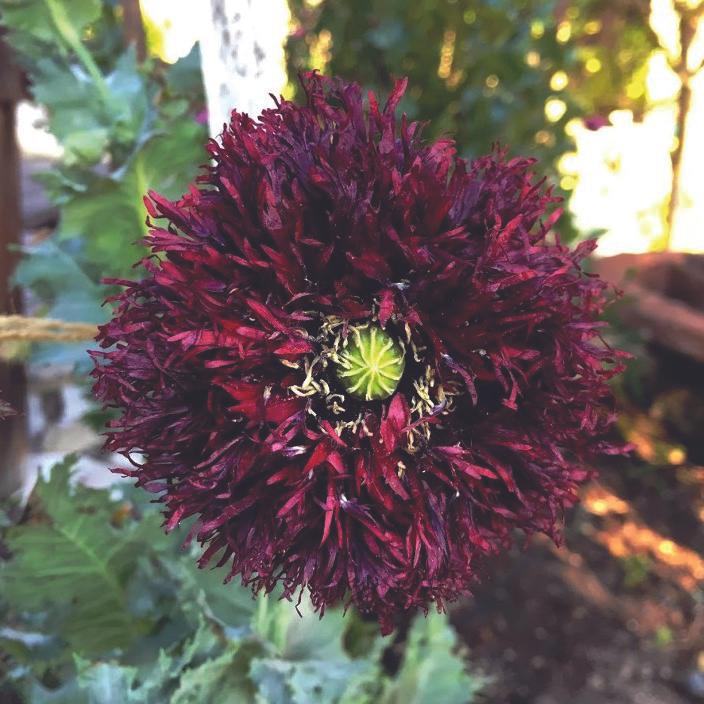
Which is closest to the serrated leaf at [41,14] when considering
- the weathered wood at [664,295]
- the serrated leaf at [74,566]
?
the serrated leaf at [74,566]

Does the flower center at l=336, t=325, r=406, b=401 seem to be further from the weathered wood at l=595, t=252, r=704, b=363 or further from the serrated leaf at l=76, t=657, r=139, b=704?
the weathered wood at l=595, t=252, r=704, b=363

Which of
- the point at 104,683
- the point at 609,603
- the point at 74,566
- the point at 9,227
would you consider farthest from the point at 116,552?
the point at 609,603

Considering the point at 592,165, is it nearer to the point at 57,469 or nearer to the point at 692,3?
the point at 692,3

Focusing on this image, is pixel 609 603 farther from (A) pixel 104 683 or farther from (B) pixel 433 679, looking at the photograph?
(A) pixel 104 683

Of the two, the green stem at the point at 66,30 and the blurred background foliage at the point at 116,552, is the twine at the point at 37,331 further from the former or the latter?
the green stem at the point at 66,30

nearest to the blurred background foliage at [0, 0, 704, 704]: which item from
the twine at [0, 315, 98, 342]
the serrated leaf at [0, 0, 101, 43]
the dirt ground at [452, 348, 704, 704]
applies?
the serrated leaf at [0, 0, 101, 43]

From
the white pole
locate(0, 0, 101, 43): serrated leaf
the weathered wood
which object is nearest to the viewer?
the white pole
